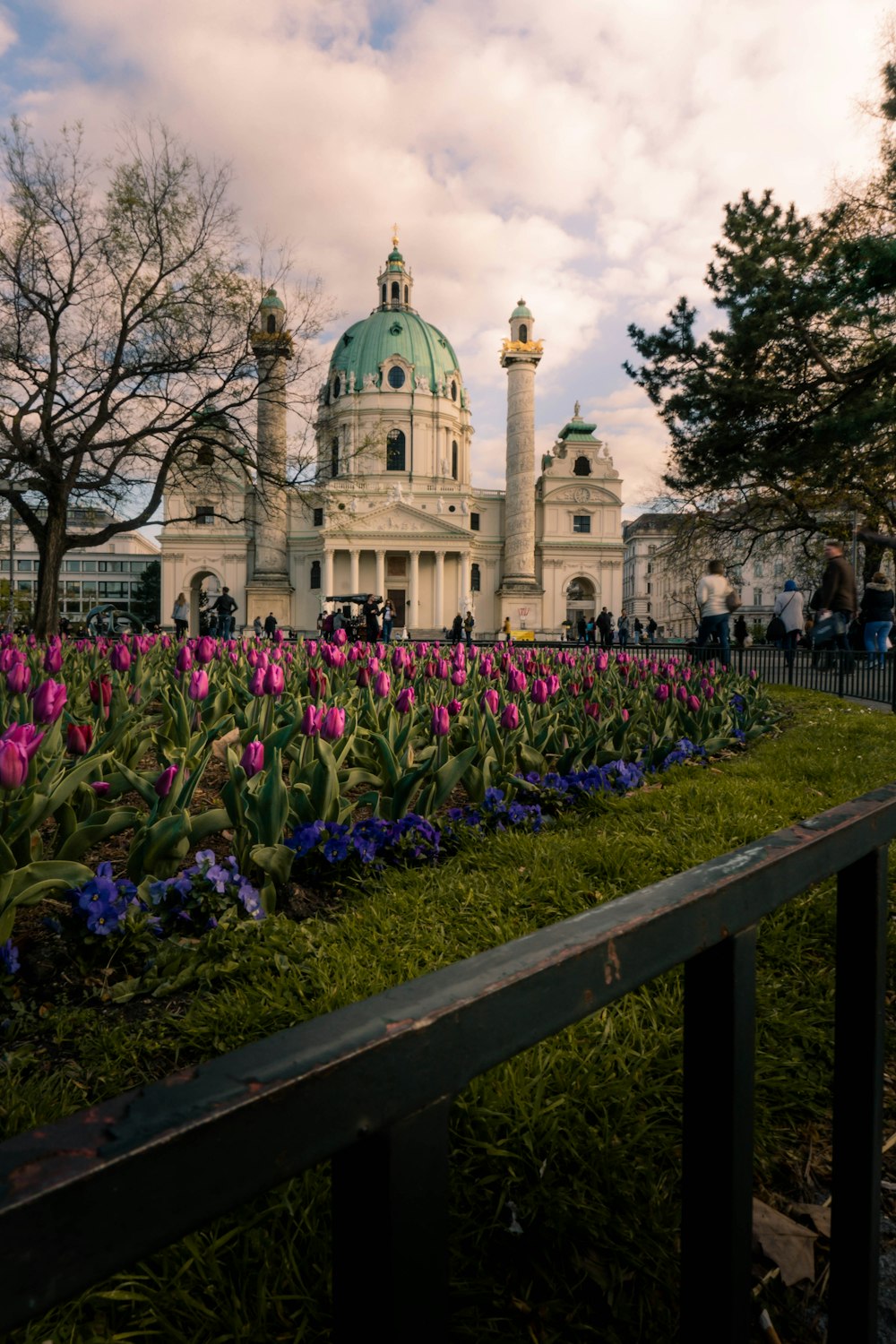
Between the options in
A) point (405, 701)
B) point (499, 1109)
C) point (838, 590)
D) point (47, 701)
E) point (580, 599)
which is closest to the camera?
point (499, 1109)

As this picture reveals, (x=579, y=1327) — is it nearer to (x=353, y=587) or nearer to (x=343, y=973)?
(x=343, y=973)

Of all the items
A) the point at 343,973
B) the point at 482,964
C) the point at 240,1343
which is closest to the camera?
the point at 482,964

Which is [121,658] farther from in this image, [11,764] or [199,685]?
[11,764]

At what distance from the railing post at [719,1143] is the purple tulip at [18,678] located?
4.02m

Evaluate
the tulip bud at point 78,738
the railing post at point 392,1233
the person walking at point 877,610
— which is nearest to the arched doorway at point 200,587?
the person walking at point 877,610

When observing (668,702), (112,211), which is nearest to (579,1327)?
(668,702)

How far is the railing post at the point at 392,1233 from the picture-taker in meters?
0.50

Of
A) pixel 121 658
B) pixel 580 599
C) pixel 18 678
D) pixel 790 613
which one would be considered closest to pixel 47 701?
pixel 18 678

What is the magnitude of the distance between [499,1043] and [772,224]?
1785cm

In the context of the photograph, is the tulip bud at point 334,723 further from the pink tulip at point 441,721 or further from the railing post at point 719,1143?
the railing post at point 719,1143

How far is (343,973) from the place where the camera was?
7.69 ft

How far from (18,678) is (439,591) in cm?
6004

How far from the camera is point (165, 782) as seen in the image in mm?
2693

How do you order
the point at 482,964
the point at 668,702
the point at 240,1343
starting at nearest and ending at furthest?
the point at 482,964
the point at 240,1343
the point at 668,702
